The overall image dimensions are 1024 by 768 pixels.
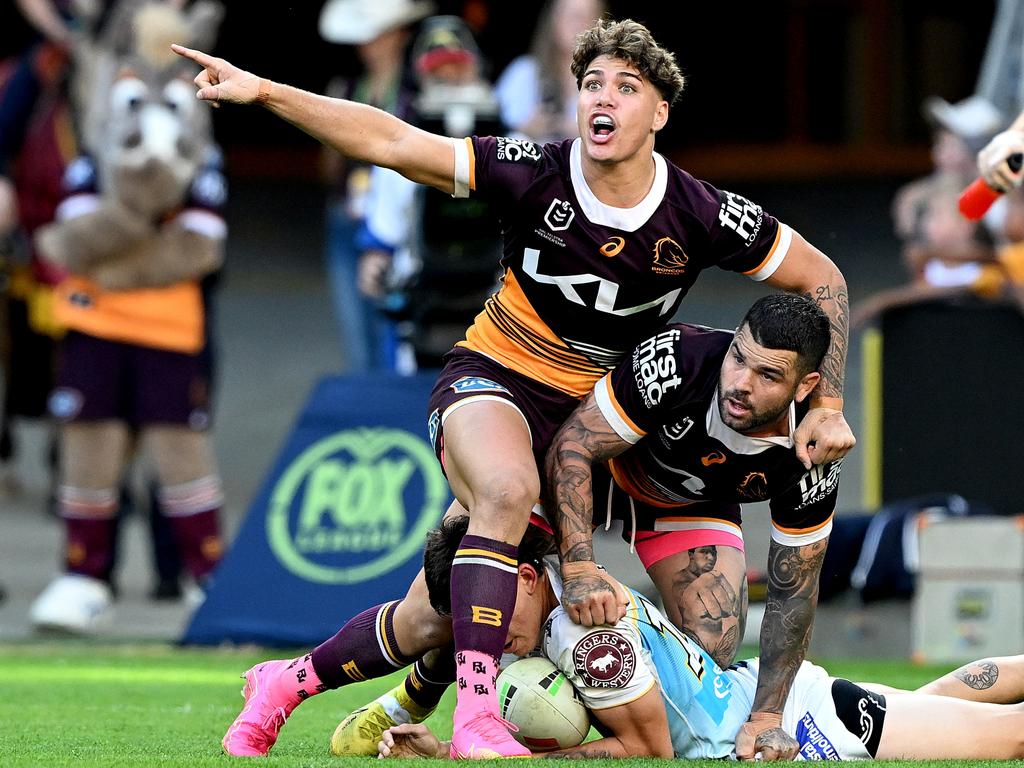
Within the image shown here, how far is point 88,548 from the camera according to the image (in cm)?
926

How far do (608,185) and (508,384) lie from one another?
63 centimetres

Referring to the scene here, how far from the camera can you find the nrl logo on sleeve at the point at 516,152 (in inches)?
227

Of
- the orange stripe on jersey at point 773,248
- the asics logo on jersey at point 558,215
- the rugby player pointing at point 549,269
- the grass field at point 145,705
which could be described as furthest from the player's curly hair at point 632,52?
the grass field at point 145,705

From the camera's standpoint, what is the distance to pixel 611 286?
584 cm

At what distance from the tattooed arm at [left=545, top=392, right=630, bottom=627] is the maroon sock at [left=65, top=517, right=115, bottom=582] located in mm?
4030

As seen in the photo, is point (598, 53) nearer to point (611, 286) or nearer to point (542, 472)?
point (611, 286)

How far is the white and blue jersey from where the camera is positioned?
526 cm

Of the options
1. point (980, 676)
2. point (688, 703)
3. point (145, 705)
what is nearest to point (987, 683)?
point (980, 676)

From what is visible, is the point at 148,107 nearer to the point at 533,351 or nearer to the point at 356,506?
the point at 356,506

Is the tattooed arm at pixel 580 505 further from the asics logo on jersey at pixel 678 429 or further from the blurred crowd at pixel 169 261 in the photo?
the blurred crowd at pixel 169 261

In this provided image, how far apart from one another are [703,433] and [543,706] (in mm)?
871

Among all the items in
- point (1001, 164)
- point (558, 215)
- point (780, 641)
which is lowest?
point (780, 641)

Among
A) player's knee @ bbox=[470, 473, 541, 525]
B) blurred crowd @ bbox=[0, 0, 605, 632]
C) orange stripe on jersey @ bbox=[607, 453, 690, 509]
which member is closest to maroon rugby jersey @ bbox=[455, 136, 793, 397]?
orange stripe on jersey @ bbox=[607, 453, 690, 509]

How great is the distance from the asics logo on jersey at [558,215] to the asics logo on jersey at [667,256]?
0.84 ft
